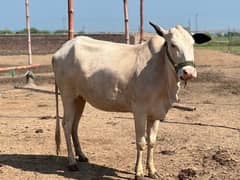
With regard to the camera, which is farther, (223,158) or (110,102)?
Answer: (223,158)

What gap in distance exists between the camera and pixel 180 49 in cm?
594

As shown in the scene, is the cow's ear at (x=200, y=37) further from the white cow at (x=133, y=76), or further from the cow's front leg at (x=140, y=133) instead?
the cow's front leg at (x=140, y=133)

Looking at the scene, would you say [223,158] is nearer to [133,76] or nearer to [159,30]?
[133,76]

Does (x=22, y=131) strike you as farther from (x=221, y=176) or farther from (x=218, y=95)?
(x=218, y=95)

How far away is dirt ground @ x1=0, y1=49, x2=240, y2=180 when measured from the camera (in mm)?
6961

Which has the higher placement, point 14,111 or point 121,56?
point 121,56

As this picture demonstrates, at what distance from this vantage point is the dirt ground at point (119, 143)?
22.8 feet

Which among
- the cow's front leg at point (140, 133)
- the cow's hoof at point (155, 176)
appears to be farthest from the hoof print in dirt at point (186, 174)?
the cow's front leg at point (140, 133)

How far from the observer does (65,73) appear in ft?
23.5

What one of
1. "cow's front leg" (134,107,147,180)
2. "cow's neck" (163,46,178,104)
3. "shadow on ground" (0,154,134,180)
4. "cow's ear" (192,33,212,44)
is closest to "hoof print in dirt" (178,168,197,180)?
"cow's front leg" (134,107,147,180)

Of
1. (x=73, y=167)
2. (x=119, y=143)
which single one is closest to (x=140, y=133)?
(x=73, y=167)

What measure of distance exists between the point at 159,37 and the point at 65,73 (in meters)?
1.46

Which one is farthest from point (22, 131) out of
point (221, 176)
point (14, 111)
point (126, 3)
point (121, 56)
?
point (126, 3)

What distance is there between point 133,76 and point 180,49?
2.78ft
